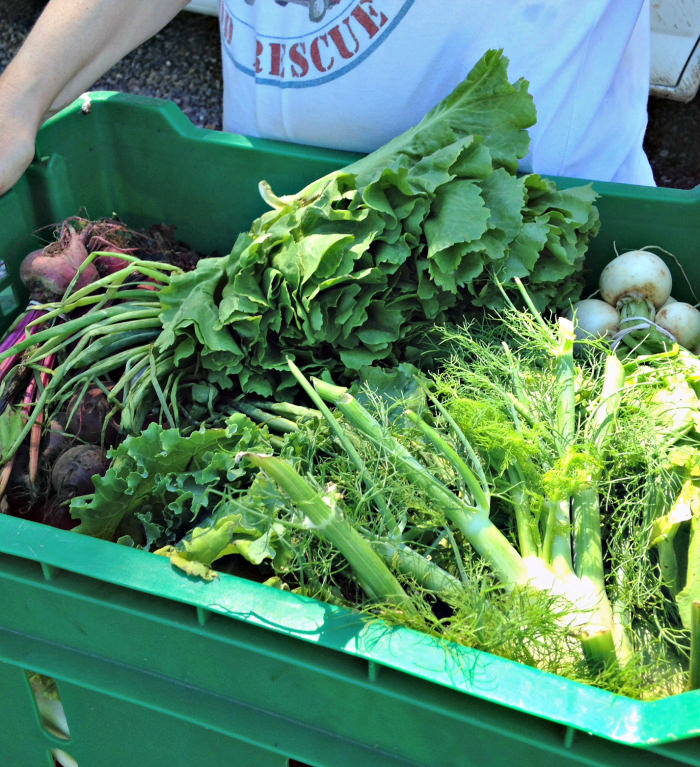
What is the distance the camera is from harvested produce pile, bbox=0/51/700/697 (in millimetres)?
1106

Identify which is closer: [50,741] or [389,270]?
[50,741]

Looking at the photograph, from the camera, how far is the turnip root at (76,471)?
1471 millimetres

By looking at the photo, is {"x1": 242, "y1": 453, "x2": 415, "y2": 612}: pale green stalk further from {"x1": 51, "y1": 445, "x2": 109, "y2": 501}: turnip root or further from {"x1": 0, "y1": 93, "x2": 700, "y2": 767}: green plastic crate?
{"x1": 51, "y1": 445, "x2": 109, "y2": 501}: turnip root

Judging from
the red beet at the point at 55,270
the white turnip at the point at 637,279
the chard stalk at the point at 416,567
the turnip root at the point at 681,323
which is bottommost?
the turnip root at the point at 681,323

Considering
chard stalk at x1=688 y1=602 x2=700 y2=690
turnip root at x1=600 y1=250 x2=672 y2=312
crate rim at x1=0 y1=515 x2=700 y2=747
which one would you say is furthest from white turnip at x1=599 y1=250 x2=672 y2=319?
crate rim at x1=0 y1=515 x2=700 y2=747

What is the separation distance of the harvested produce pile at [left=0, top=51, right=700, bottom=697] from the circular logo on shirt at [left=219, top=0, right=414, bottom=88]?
0.27m

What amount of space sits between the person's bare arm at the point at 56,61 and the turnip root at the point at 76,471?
0.71 metres

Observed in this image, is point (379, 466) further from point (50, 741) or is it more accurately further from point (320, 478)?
point (50, 741)

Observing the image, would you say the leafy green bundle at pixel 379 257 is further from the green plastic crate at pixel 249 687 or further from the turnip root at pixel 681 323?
the green plastic crate at pixel 249 687

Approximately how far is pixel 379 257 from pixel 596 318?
59 centimetres

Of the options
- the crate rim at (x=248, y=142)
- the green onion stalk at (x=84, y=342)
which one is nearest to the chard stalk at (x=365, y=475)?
the green onion stalk at (x=84, y=342)

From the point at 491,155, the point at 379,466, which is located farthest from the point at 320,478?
the point at 491,155

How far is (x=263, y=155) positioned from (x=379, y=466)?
106cm

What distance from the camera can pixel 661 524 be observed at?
3.81 ft
